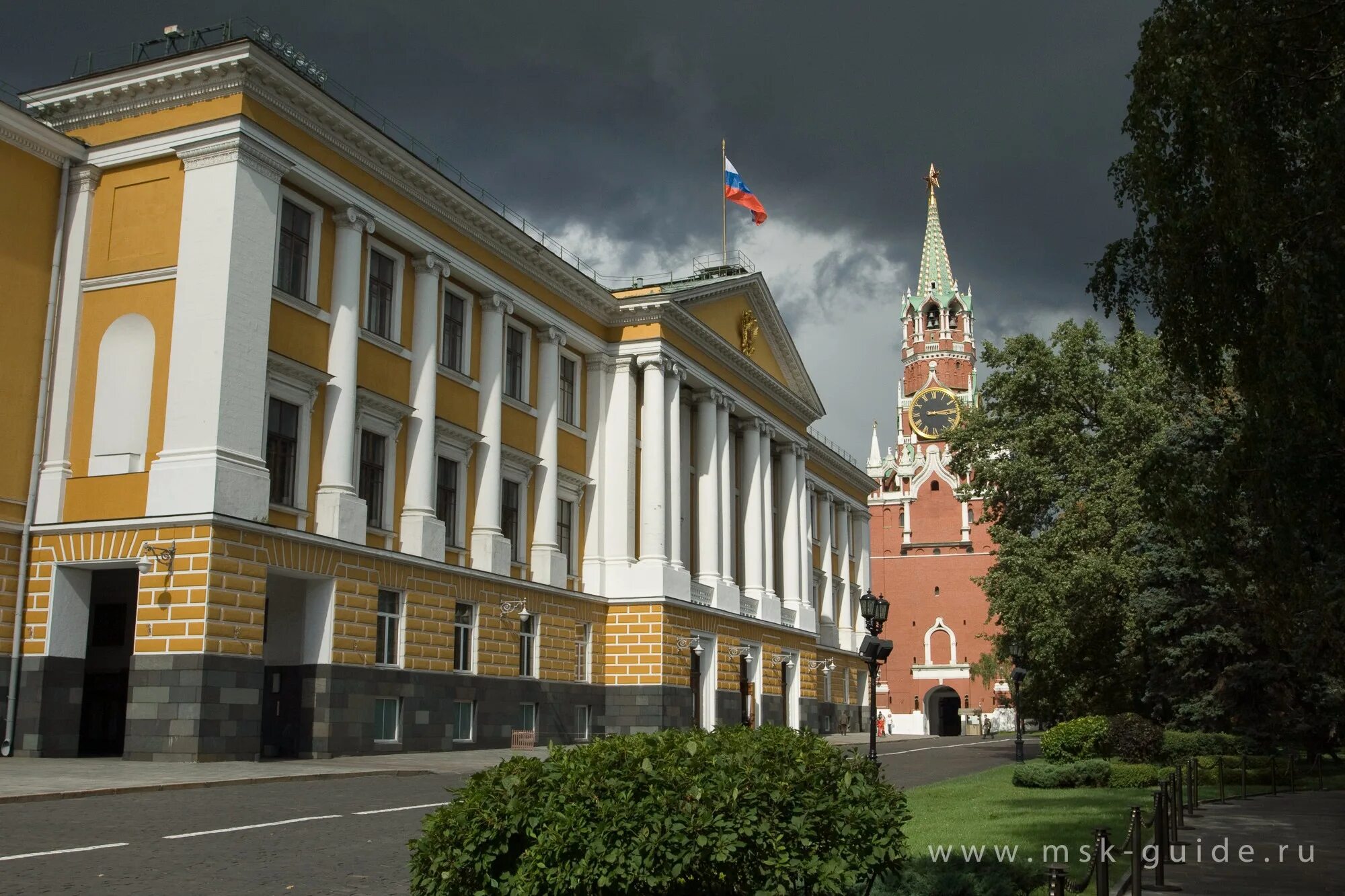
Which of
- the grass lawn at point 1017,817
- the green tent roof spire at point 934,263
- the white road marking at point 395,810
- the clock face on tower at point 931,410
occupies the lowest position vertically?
the grass lawn at point 1017,817

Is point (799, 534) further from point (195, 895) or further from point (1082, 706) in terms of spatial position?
point (195, 895)

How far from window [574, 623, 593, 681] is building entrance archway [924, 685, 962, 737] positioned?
63.0 m

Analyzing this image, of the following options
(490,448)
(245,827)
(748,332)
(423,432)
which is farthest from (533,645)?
(245,827)

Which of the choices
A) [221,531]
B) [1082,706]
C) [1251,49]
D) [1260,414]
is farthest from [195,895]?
[1082,706]

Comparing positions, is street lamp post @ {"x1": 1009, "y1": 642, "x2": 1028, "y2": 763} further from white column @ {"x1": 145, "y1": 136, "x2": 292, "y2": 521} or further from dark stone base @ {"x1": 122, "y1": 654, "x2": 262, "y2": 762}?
white column @ {"x1": 145, "y1": 136, "x2": 292, "y2": 521}

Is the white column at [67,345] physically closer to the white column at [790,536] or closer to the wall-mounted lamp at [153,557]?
the wall-mounted lamp at [153,557]

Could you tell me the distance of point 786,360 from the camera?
180 feet

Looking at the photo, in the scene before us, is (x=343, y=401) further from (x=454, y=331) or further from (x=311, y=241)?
(x=454, y=331)

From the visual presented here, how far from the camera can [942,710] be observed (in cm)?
9981

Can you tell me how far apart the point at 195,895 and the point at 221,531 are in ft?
52.2

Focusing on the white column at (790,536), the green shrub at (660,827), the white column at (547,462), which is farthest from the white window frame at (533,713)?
the green shrub at (660,827)

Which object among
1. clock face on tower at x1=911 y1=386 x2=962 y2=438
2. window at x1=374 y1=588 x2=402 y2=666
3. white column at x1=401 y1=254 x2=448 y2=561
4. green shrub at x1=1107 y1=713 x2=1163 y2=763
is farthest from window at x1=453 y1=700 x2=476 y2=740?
clock face on tower at x1=911 y1=386 x2=962 y2=438

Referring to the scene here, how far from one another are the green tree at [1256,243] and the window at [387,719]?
792 inches

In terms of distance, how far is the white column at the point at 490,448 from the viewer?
3469 cm
